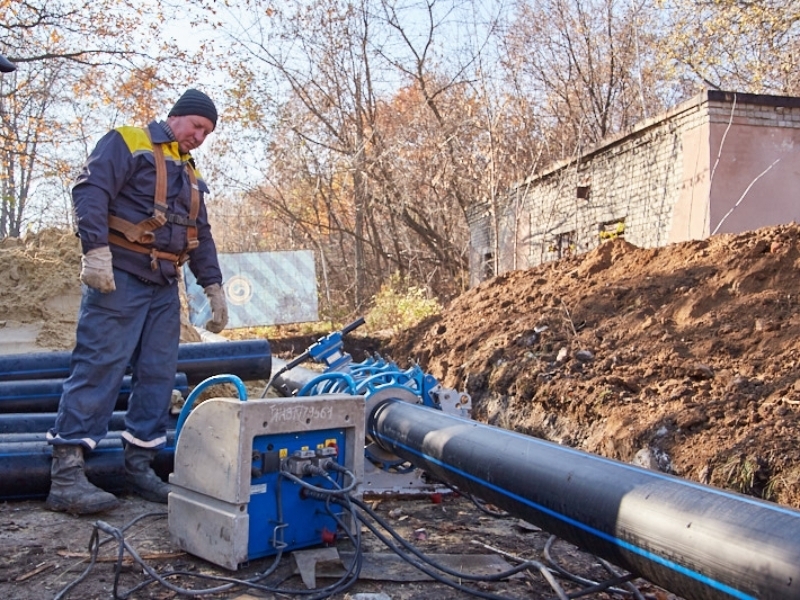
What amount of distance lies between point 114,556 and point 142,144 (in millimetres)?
1954

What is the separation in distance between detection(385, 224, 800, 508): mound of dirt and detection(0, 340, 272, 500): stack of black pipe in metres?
2.43

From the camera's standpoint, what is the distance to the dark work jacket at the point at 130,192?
3566mm

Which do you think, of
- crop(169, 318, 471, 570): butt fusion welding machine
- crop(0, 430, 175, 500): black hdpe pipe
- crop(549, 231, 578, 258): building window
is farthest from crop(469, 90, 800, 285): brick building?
crop(0, 430, 175, 500): black hdpe pipe

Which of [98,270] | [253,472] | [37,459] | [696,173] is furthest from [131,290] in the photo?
[696,173]

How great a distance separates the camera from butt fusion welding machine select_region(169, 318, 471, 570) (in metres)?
A: 2.75

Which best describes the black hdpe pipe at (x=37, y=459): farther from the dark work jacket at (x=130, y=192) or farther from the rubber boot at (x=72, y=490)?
the dark work jacket at (x=130, y=192)

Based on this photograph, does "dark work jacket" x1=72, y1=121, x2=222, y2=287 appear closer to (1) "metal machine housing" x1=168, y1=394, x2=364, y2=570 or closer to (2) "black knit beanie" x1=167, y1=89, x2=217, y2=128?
(2) "black knit beanie" x1=167, y1=89, x2=217, y2=128

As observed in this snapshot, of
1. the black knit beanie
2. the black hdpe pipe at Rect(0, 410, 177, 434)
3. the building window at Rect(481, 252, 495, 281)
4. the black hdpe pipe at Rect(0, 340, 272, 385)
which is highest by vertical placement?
the building window at Rect(481, 252, 495, 281)

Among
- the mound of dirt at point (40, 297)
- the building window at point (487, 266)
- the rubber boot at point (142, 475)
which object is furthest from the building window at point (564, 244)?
the rubber boot at point (142, 475)

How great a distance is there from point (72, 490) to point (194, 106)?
197 cm

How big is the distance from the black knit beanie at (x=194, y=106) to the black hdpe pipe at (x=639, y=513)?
6.72 ft

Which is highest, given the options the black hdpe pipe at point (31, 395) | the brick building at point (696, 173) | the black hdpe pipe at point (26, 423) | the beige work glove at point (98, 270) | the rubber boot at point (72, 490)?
the brick building at point (696, 173)

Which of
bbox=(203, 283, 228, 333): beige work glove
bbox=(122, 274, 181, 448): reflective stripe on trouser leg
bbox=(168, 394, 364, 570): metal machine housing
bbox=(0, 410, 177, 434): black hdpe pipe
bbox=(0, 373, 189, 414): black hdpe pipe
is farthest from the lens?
bbox=(0, 373, 189, 414): black hdpe pipe

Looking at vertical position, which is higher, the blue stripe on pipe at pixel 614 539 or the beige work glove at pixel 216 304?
the beige work glove at pixel 216 304
